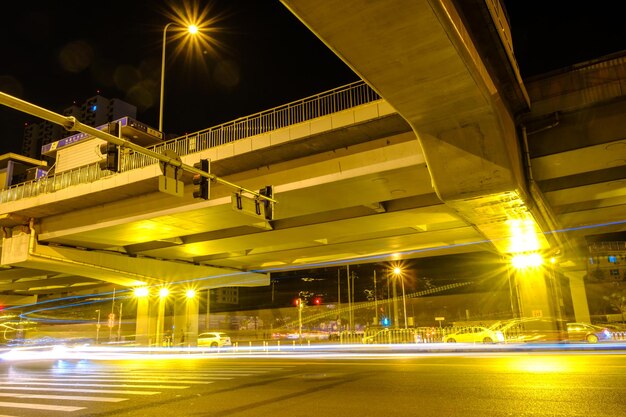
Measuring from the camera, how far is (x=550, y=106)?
47.2 feet

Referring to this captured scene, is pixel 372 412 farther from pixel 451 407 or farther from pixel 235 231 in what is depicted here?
pixel 235 231

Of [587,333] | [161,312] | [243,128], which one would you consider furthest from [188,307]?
[587,333]

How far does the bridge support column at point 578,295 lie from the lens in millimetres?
43062

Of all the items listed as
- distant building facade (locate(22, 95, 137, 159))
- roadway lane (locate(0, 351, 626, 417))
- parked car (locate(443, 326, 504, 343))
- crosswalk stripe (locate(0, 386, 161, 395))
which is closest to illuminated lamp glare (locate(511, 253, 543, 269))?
parked car (locate(443, 326, 504, 343))

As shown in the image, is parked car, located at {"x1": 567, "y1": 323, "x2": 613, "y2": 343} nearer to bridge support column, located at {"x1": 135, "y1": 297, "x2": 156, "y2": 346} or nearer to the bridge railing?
the bridge railing

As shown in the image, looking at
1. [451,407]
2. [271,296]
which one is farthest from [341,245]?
[271,296]

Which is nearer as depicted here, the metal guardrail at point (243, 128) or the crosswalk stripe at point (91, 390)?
the crosswalk stripe at point (91, 390)

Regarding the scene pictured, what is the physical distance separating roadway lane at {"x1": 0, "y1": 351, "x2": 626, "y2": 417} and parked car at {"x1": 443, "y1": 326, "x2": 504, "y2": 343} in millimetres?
13912

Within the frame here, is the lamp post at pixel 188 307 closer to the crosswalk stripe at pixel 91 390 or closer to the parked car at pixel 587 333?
the crosswalk stripe at pixel 91 390

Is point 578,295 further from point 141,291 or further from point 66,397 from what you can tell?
point 66,397

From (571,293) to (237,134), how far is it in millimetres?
41325

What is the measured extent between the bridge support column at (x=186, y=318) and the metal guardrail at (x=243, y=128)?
18.9 metres

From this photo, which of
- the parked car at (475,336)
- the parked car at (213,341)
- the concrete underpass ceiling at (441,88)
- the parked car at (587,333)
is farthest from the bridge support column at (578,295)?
the parked car at (213,341)

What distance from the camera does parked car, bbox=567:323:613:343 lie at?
83.9 feet
